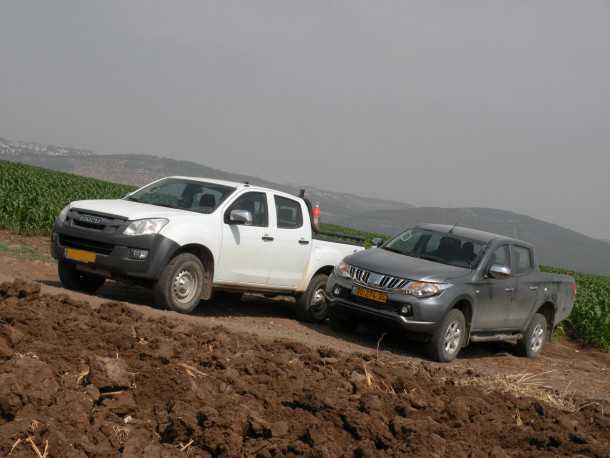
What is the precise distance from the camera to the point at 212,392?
575 centimetres

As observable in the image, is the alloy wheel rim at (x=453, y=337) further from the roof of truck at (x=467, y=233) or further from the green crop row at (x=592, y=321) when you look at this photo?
the green crop row at (x=592, y=321)

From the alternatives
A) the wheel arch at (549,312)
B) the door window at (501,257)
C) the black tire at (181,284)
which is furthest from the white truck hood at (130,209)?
the wheel arch at (549,312)

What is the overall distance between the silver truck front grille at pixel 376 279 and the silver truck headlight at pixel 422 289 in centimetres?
10

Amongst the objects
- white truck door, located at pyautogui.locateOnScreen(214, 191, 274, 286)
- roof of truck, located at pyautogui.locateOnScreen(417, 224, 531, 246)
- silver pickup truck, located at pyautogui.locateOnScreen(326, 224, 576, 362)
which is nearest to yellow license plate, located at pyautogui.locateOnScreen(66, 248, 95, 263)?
white truck door, located at pyautogui.locateOnScreen(214, 191, 274, 286)

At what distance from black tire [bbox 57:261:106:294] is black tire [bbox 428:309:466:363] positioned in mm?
4716

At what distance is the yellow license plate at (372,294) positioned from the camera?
39.2ft

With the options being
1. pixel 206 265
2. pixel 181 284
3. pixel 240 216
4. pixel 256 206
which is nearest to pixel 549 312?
pixel 256 206

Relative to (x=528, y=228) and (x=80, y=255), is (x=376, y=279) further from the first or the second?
(x=528, y=228)

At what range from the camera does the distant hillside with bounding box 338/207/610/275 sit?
146 m

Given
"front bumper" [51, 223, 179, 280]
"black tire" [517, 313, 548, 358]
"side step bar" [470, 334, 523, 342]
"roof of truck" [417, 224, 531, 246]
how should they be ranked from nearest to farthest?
"front bumper" [51, 223, 179, 280], "side step bar" [470, 334, 523, 342], "roof of truck" [417, 224, 531, 246], "black tire" [517, 313, 548, 358]

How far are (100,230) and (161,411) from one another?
6391mm

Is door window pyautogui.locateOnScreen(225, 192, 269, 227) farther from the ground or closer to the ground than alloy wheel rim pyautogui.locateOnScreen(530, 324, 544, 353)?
farther from the ground

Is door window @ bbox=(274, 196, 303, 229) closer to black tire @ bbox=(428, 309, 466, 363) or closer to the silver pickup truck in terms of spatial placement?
the silver pickup truck

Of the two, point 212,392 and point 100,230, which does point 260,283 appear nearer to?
point 100,230
